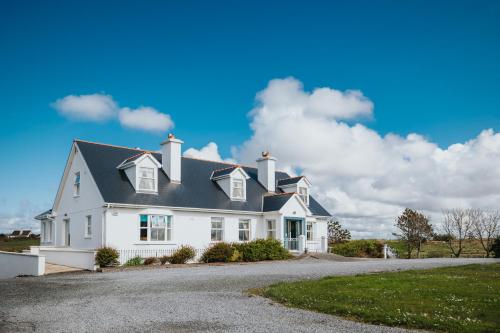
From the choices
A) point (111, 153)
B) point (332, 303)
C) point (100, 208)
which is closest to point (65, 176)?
point (111, 153)

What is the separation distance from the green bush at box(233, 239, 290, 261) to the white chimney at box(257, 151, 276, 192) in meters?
9.53

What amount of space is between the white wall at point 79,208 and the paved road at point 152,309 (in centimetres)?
1214

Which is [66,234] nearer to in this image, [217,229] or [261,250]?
[217,229]

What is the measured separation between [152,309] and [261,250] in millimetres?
20171

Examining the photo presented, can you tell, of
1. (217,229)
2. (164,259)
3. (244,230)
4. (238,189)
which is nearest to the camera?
(164,259)

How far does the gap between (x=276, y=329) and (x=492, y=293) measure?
23.7 feet

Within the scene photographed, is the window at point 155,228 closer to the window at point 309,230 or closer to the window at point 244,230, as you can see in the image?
the window at point 244,230

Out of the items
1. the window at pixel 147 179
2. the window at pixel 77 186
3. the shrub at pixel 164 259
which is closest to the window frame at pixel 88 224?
the window at pixel 77 186

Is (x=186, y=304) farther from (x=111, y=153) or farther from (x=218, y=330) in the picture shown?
(x=111, y=153)

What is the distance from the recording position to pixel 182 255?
98.3ft

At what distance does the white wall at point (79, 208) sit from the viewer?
30953 mm

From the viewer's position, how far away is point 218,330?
9.76 metres

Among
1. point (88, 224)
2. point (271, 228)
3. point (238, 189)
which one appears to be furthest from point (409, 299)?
point (238, 189)

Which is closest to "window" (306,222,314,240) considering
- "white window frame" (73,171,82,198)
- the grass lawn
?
"white window frame" (73,171,82,198)
